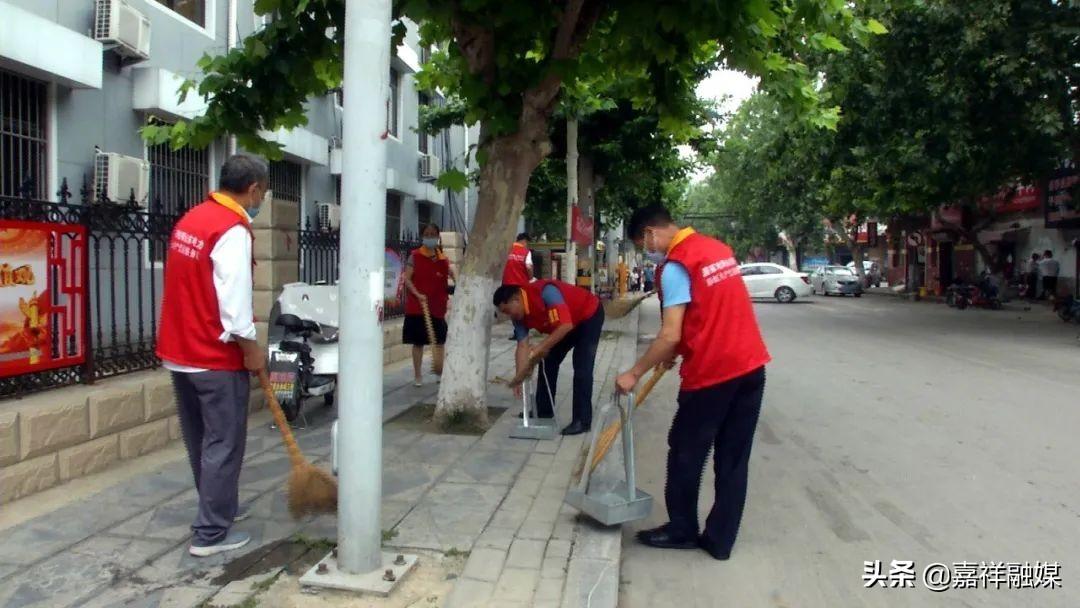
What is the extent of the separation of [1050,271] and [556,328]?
2177 cm

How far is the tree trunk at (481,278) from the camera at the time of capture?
6.25m

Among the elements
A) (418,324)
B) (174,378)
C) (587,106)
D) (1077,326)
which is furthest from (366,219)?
(1077,326)

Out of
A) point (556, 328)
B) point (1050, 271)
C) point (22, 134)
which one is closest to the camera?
point (556, 328)

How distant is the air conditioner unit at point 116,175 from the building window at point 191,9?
2231 millimetres

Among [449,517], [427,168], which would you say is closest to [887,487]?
[449,517]

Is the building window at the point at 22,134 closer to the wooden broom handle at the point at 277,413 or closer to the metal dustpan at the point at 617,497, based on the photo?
the wooden broom handle at the point at 277,413

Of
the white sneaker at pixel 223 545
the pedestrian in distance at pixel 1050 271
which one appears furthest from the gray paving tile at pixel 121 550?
the pedestrian in distance at pixel 1050 271

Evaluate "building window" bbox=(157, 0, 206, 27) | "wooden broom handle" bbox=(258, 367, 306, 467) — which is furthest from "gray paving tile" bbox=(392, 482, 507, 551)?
"building window" bbox=(157, 0, 206, 27)

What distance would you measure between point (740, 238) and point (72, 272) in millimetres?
57260

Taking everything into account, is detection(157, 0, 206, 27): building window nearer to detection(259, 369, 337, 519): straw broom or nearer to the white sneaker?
detection(259, 369, 337, 519): straw broom

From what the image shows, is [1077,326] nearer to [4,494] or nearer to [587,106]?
[587,106]

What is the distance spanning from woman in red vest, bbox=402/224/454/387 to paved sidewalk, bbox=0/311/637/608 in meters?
2.59

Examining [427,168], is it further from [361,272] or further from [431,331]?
[361,272]

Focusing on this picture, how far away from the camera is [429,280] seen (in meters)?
8.24
